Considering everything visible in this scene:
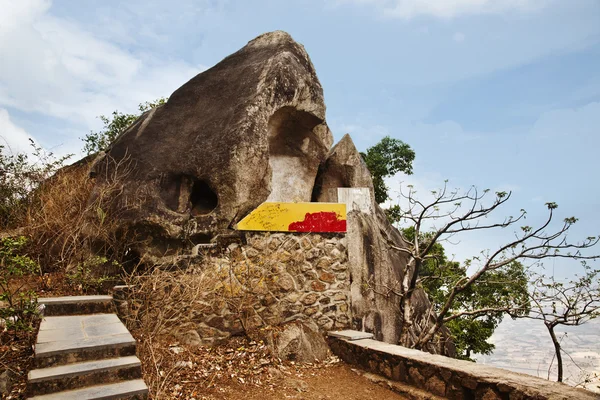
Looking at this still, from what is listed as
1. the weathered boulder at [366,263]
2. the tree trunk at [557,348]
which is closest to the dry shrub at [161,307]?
the weathered boulder at [366,263]

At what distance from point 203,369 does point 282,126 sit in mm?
4977

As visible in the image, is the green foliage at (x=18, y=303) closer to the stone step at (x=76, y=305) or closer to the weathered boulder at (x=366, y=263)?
the stone step at (x=76, y=305)

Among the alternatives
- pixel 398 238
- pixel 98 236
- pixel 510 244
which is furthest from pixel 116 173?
pixel 398 238

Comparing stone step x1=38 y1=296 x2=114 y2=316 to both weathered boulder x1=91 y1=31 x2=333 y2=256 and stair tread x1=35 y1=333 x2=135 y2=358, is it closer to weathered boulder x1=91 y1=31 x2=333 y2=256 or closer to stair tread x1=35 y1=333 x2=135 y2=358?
stair tread x1=35 y1=333 x2=135 y2=358

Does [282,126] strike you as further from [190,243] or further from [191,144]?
[190,243]

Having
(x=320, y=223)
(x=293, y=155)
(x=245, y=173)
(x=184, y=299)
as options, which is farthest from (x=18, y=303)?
(x=293, y=155)

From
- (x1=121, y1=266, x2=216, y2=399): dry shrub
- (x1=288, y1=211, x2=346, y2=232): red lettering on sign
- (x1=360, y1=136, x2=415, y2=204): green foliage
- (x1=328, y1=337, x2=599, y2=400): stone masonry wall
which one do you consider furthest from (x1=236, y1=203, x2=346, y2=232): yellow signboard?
(x1=360, y1=136, x2=415, y2=204): green foliage

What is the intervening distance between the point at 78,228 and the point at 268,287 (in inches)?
121

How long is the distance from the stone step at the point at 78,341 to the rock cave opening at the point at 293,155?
4.44 m

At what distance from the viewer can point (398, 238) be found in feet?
34.5

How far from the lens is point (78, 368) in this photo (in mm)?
3248

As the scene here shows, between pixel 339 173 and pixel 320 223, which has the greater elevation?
pixel 339 173

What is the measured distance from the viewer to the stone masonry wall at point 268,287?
576 centimetres

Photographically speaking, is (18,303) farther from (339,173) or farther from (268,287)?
(339,173)
